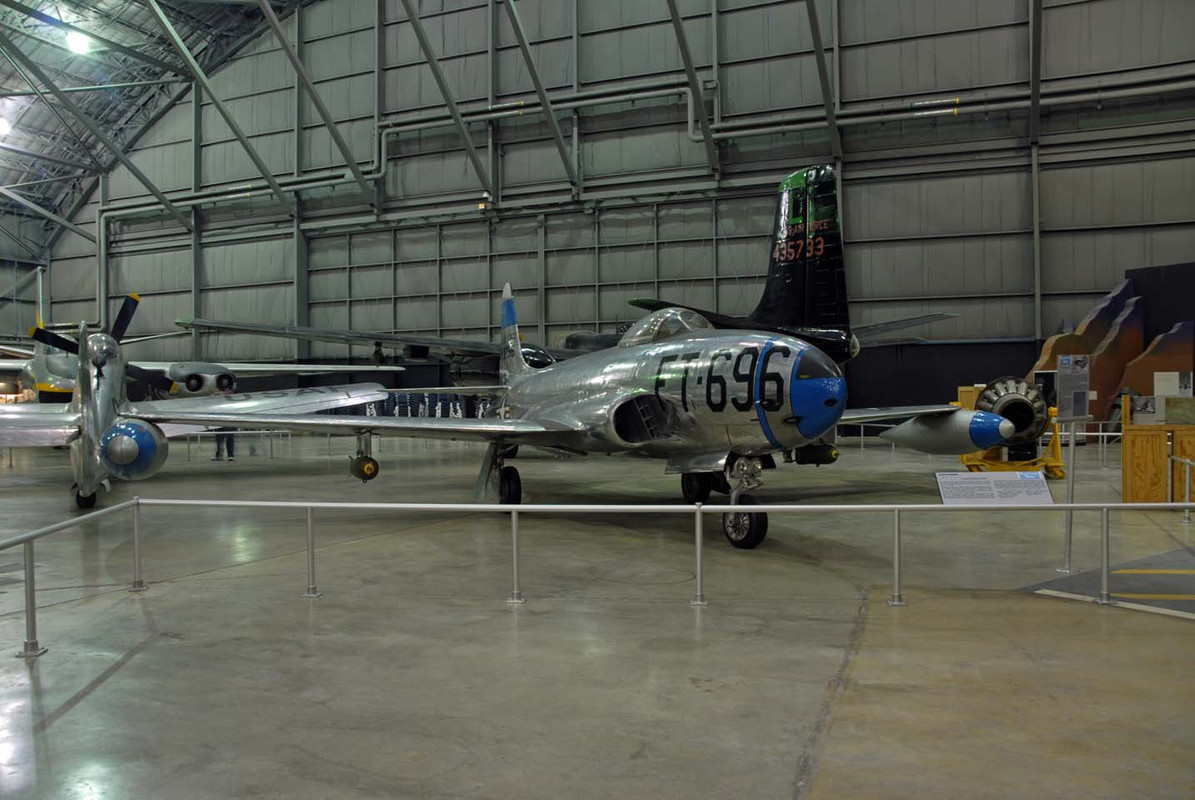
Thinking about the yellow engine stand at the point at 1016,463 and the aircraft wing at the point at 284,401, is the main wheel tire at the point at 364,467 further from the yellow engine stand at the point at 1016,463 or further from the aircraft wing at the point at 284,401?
the yellow engine stand at the point at 1016,463

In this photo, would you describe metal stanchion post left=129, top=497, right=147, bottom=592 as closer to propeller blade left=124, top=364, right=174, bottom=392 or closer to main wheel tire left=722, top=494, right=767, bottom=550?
main wheel tire left=722, top=494, right=767, bottom=550

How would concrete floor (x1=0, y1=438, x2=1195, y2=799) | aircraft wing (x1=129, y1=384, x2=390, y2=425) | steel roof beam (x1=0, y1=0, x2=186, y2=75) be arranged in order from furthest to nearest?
steel roof beam (x1=0, y1=0, x2=186, y2=75) < aircraft wing (x1=129, y1=384, x2=390, y2=425) < concrete floor (x1=0, y1=438, x2=1195, y2=799)

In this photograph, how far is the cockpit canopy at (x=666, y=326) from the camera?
386 inches

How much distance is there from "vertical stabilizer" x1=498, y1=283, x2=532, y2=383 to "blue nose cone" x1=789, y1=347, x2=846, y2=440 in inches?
314

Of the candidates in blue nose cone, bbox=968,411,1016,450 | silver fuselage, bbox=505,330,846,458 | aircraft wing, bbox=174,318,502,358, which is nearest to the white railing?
silver fuselage, bbox=505,330,846,458

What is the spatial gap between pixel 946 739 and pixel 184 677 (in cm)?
395

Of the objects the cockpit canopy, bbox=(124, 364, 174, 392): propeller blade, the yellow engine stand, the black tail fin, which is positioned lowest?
the yellow engine stand

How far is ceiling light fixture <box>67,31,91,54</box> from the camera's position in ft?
87.5

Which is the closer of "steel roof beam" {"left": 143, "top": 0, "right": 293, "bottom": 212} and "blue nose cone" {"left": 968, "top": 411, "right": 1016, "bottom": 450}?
"blue nose cone" {"left": 968, "top": 411, "right": 1016, "bottom": 450}

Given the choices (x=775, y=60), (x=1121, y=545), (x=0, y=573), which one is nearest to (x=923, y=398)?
(x=775, y=60)

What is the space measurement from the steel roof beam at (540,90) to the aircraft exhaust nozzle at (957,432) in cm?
1648

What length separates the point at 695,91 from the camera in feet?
74.6

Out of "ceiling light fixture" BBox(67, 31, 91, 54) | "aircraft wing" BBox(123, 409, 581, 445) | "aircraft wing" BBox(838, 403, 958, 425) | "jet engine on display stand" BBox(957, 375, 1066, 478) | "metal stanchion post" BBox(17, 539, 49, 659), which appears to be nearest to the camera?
"metal stanchion post" BBox(17, 539, 49, 659)

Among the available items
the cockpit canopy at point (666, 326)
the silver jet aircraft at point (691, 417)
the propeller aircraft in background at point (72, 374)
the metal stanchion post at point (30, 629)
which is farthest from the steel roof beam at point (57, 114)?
the metal stanchion post at point (30, 629)
